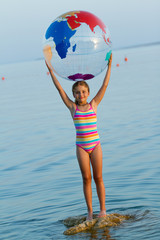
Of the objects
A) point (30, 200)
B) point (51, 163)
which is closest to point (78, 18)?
point (30, 200)

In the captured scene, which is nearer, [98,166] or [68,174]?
[98,166]

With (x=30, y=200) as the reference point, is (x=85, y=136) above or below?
above

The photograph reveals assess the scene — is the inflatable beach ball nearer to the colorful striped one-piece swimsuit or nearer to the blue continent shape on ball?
the blue continent shape on ball

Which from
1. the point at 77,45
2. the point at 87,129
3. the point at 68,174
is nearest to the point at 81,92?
the point at 87,129

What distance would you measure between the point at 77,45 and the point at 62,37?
0.72 feet

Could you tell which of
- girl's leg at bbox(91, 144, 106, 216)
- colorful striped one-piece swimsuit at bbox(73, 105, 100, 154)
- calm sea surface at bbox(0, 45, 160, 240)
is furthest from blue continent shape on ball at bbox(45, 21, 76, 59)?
calm sea surface at bbox(0, 45, 160, 240)

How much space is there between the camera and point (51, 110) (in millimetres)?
21406

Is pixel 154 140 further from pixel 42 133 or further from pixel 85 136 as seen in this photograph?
pixel 85 136

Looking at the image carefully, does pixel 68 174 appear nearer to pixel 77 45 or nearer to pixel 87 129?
pixel 87 129

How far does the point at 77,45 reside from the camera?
255 inches

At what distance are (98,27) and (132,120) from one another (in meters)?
9.73

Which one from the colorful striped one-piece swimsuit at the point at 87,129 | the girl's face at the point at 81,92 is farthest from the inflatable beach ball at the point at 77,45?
the colorful striped one-piece swimsuit at the point at 87,129

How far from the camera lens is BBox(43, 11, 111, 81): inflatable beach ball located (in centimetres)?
647

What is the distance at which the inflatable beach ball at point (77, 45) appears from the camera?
6473 mm
